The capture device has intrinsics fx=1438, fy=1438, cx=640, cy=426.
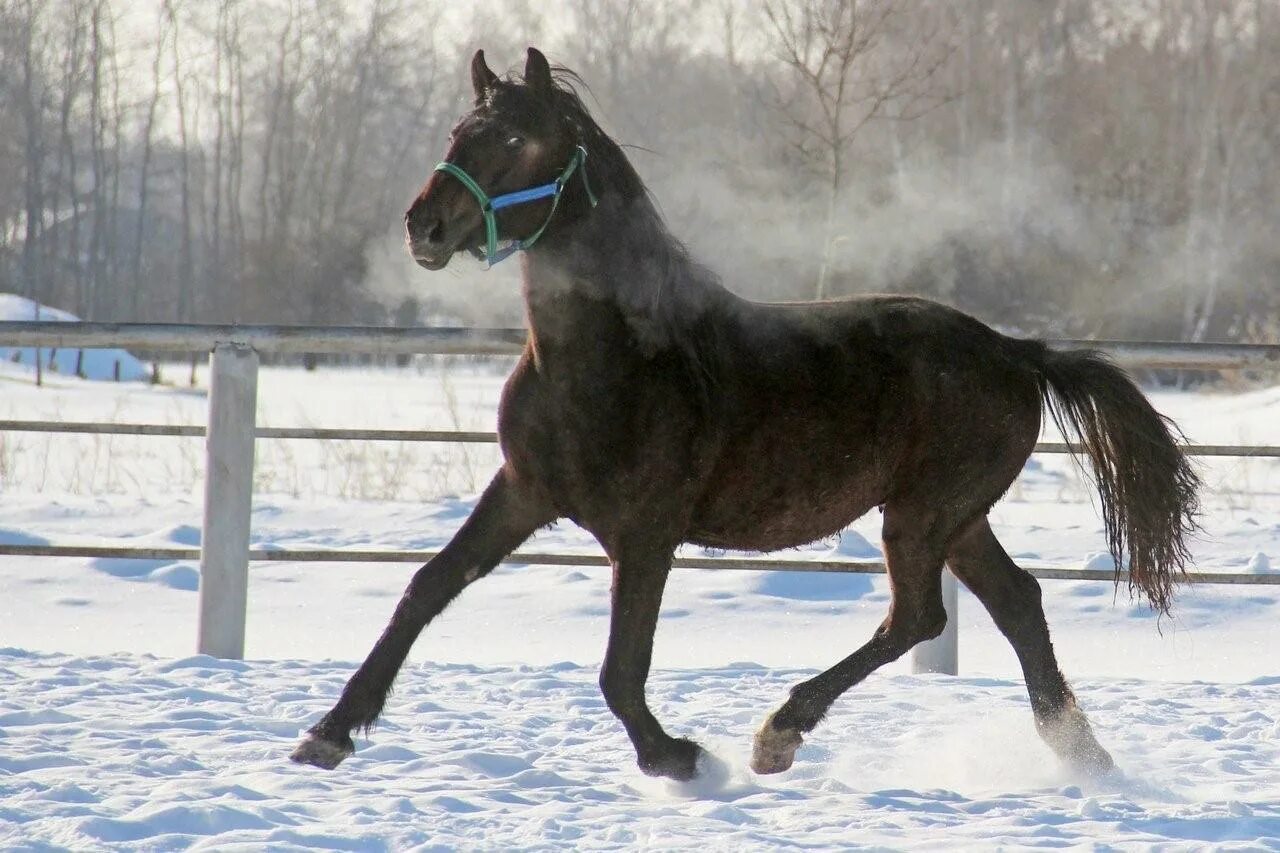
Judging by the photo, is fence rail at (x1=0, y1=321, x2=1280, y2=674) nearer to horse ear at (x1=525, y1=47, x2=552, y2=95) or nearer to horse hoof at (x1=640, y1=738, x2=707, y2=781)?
horse hoof at (x1=640, y1=738, x2=707, y2=781)

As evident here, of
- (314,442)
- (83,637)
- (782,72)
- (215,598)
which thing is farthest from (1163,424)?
(782,72)

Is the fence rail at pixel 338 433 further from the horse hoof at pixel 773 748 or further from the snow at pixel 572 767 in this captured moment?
the horse hoof at pixel 773 748

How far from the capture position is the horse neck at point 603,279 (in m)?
2.97

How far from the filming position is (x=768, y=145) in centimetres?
2838

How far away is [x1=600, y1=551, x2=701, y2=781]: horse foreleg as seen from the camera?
300cm

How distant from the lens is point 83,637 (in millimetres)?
5137

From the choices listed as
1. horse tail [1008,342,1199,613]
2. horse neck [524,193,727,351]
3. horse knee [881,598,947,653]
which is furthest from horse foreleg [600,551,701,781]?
horse tail [1008,342,1199,613]

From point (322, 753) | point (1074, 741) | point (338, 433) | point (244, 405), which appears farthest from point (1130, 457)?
point (244, 405)

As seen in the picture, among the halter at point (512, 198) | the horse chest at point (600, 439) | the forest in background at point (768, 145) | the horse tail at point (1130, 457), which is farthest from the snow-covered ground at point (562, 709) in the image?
the forest in background at point (768, 145)

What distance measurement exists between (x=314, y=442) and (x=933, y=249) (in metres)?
14.8

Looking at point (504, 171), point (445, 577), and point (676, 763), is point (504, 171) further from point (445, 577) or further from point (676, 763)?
point (676, 763)

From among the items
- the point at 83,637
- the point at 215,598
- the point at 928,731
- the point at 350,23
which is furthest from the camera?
the point at 350,23

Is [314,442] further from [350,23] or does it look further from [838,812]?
[350,23]

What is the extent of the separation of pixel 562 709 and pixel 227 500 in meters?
1.48
